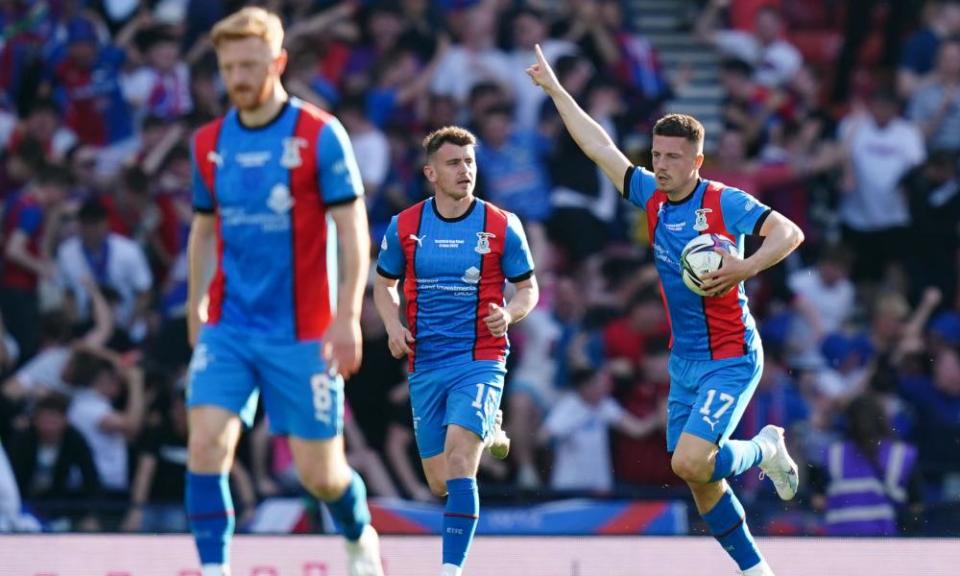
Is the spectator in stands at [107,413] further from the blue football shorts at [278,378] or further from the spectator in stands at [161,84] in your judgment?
the blue football shorts at [278,378]

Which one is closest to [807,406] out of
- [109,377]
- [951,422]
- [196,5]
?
[951,422]

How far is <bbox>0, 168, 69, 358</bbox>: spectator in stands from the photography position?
1563 centimetres

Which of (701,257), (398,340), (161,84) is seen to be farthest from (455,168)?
(161,84)

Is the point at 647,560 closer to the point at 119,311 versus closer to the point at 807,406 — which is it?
the point at 807,406

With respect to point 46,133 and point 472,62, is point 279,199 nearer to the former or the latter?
point 472,62

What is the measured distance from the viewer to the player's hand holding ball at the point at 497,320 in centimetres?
986

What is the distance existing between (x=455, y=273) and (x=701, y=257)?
1.42 m

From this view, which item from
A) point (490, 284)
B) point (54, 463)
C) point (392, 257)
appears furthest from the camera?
point (54, 463)

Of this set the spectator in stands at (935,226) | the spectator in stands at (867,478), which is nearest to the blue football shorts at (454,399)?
the spectator in stands at (867,478)

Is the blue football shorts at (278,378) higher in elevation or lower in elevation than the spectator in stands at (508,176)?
lower

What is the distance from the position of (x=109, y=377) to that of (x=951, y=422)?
6.84 m

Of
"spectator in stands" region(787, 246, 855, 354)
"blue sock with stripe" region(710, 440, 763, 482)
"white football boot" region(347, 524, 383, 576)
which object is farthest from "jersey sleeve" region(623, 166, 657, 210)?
"spectator in stands" region(787, 246, 855, 354)

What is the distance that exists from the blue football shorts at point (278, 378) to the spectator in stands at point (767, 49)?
1028 cm

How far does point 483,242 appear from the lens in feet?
33.5
